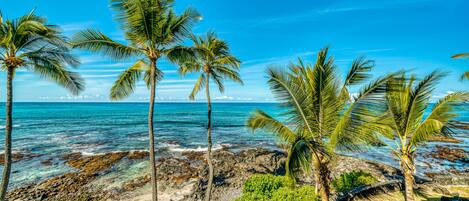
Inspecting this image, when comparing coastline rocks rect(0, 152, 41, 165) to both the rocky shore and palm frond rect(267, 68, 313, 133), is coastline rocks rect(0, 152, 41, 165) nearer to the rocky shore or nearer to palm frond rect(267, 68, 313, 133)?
the rocky shore

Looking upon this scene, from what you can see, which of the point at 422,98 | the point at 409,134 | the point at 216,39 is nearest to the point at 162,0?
the point at 216,39

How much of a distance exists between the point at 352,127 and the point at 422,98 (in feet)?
9.13

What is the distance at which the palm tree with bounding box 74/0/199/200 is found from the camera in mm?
6793

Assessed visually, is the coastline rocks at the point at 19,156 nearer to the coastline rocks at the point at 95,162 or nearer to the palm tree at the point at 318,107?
the coastline rocks at the point at 95,162

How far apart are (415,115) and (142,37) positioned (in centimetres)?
852

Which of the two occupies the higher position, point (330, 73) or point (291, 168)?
point (330, 73)

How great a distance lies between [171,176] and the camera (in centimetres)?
1458

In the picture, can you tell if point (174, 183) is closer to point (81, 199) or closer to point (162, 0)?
point (81, 199)

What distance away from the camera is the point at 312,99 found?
20.1 ft

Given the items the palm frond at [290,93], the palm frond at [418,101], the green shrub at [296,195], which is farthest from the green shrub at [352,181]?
the palm frond at [290,93]

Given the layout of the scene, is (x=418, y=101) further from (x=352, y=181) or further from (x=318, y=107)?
(x=352, y=181)

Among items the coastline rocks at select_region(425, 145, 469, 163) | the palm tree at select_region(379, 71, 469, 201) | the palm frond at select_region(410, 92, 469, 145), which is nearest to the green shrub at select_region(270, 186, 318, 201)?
the palm tree at select_region(379, 71, 469, 201)

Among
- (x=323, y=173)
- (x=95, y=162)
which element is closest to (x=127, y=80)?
(x=323, y=173)

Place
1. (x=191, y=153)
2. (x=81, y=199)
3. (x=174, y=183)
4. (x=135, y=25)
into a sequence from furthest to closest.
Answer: (x=191, y=153) → (x=174, y=183) → (x=81, y=199) → (x=135, y=25)
